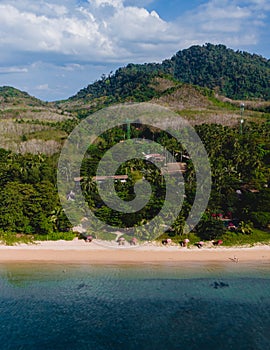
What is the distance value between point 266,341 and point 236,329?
2.35 m

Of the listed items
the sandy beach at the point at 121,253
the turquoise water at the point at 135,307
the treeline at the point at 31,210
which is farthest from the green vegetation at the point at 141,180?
the turquoise water at the point at 135,307

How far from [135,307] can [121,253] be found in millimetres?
8864

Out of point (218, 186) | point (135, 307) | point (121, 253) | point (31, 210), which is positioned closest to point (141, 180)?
point (218, 186)

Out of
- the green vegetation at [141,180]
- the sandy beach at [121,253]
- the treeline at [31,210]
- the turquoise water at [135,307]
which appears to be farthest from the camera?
the treeline at [31,210]

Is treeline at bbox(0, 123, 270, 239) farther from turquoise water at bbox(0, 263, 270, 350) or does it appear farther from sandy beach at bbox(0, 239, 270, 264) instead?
turquoise water at bbox(0, 263, 270, 350)

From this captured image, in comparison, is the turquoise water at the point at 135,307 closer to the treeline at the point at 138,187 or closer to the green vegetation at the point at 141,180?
the green vegetation at the point at 141,180

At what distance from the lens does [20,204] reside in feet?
138

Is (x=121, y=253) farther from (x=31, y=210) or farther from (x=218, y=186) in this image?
(x=218, y=186)

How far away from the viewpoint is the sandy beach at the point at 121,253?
37031 millimetres

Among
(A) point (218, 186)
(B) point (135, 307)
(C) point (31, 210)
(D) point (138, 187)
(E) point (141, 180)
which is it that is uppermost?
(E) point (141, 180)

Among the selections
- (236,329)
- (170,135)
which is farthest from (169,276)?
(170,135)

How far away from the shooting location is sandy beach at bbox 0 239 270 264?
121ft

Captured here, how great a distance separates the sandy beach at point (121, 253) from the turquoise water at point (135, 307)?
3.89 feet

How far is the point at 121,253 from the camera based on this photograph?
125 ft
